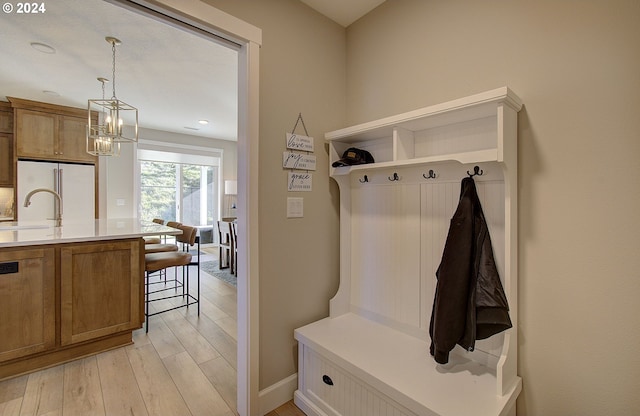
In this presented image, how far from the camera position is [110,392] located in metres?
1.86

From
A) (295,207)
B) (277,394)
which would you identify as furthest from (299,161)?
(277,394)

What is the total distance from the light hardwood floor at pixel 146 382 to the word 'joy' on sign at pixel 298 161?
1.49 m

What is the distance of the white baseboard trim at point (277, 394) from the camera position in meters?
1.67

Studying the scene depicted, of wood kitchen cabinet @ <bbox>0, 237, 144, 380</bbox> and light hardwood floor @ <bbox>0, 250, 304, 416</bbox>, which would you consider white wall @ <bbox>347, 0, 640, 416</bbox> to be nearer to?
light hardwood floor @ <bbox>0, 250, 304, 416</bbox>

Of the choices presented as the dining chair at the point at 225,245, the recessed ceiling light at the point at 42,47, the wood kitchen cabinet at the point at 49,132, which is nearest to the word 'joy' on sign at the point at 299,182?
the recessed ceiling light at the point at 42,47

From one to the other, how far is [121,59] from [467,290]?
145 inches

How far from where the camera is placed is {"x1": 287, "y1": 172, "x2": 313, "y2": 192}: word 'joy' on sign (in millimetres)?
1791

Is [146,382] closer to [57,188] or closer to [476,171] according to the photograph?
[476,171]

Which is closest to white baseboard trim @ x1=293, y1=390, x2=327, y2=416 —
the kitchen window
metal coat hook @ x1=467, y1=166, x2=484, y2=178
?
metal coat hook @ x1=467, y1=166, x2=484, y2=178

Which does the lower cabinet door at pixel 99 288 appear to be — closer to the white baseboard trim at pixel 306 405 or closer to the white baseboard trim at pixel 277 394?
the white baseboard trim at pixel 277 394

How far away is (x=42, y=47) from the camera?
2.68 m

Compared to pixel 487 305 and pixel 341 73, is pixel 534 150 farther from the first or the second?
pixel 341 73

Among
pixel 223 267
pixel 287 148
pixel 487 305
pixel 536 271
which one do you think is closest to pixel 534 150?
pixel 536 271

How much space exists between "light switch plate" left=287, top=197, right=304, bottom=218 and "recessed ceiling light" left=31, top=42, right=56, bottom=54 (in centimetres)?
293
